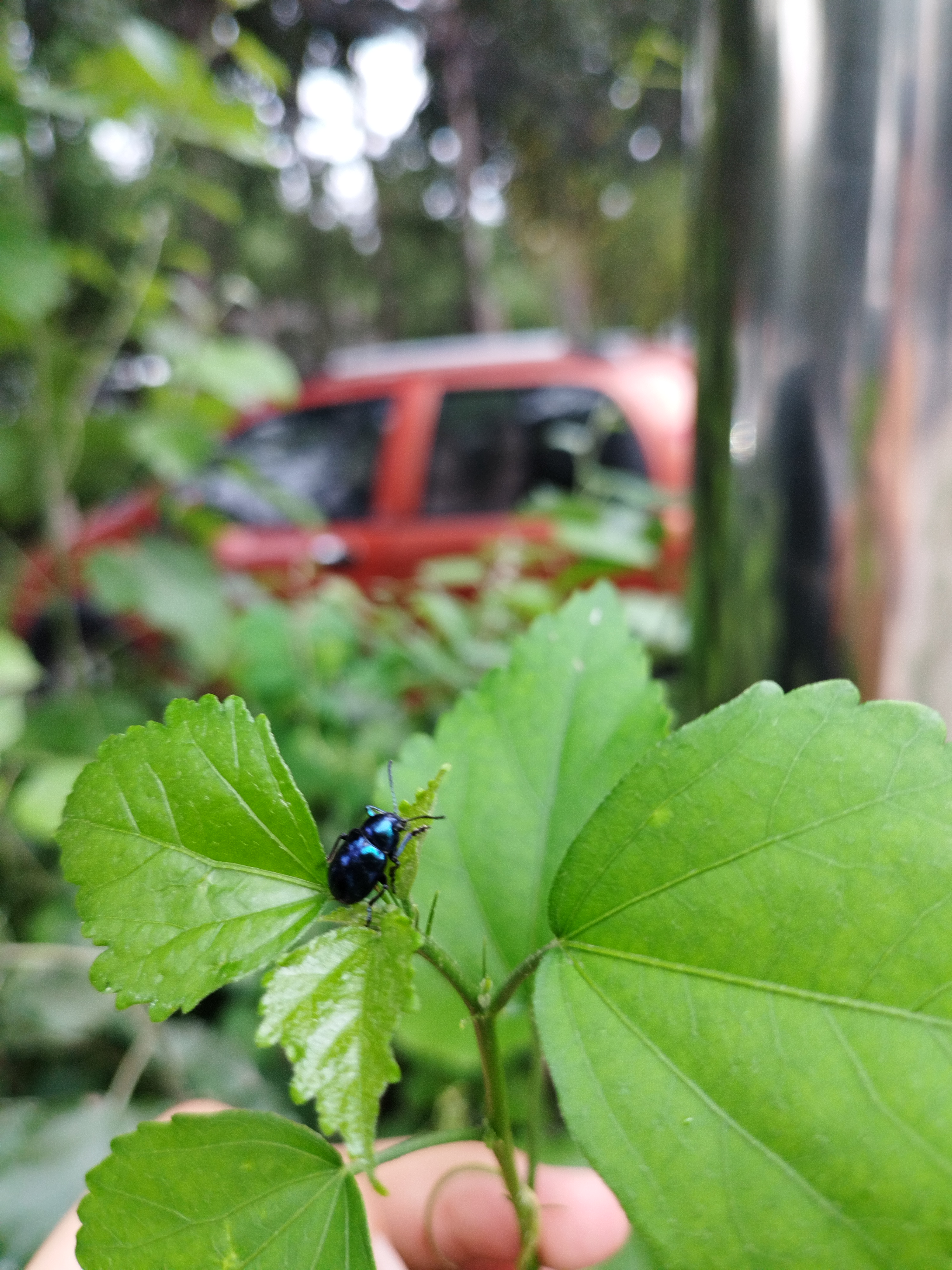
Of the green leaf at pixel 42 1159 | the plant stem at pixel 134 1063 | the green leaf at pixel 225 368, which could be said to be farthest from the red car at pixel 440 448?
the green leaf at pixel 42 1159

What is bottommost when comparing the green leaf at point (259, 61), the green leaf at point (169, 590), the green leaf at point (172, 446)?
the green leaf at point (169, 590)

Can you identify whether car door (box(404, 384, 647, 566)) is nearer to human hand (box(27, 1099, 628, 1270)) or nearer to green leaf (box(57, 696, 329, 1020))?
human hand (box(27, 1099, 628, 1270))

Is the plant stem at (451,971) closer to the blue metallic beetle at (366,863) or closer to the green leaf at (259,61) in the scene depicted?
the blue metallic beetle at (366,863)

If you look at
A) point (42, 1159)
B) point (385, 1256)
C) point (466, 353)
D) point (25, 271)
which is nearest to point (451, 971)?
point (385, 1256)

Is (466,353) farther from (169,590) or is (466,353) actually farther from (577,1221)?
(577,1221)

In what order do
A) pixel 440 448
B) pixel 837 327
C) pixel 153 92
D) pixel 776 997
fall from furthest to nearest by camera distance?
pixel 440 448
pixel 153 92
pixel 837 327
pixel 776 997

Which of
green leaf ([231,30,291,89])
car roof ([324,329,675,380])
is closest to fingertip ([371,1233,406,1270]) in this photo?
green leaf ([231,30,291,89])
